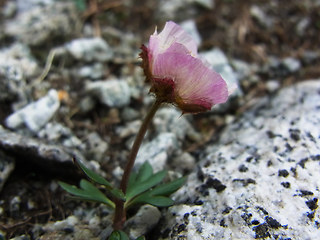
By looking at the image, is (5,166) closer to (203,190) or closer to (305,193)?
(203,190)

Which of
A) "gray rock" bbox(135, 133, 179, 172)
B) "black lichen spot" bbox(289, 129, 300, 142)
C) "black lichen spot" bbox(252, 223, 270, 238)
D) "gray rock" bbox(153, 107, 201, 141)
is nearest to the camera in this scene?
"black lichen spot" bbox(252, 223, 270, 238)

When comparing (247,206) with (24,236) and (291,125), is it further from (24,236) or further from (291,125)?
(24,236)

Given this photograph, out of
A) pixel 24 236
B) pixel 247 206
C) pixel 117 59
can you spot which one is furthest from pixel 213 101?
pixel 117 59

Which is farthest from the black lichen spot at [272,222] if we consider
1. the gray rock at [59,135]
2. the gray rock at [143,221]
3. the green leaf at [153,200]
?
the gray rock at [59,135]

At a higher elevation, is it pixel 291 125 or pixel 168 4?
pixel 168 4

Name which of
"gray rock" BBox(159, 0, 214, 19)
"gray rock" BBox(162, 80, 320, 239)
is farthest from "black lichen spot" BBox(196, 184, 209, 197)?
"gray rock" BBox(159, 0, 214, 19)

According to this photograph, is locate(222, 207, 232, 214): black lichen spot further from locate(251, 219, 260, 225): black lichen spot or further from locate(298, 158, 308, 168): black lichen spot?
locate(298, 158, 308, 168): black lichen spot

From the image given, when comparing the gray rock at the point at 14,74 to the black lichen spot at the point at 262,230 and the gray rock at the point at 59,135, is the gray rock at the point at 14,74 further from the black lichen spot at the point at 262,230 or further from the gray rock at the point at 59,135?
the black lichen spot at the point at 262,230
